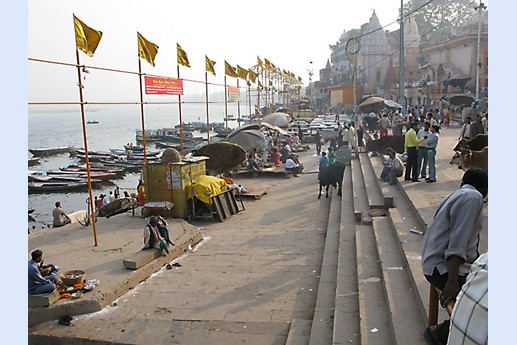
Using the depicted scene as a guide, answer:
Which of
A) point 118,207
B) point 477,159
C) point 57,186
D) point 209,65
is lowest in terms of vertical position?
point 57,186

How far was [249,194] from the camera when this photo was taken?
48.6 ft

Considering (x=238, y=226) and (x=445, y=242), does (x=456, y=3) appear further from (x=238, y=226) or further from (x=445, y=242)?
(x=445, y=242)

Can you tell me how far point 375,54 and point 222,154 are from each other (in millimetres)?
46680

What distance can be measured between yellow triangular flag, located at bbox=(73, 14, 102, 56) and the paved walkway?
12.4ft

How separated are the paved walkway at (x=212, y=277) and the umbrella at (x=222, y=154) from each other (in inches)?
213

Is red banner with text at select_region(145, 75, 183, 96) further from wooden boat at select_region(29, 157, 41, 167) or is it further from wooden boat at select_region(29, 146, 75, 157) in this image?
wooden boat at select_region(29, 146, 75, 157)

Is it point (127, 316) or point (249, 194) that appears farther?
point (249, 194)

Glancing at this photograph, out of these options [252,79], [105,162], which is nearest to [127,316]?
[252,79]

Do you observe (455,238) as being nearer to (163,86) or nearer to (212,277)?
(212,277)

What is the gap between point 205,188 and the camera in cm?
1176

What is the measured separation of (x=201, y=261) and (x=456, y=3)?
81.1 meters

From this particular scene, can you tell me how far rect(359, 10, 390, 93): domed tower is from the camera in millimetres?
57875

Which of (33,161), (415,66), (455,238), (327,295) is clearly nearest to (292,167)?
(327,295)

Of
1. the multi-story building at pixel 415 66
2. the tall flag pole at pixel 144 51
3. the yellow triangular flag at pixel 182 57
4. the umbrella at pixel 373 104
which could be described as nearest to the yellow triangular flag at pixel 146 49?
the tall flag pole at pixel 144 51
